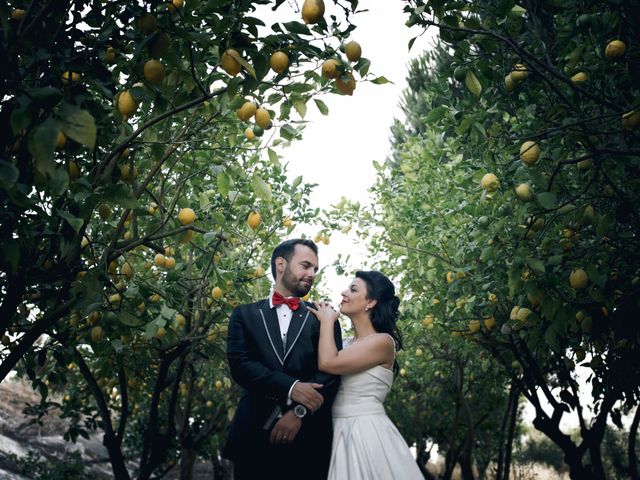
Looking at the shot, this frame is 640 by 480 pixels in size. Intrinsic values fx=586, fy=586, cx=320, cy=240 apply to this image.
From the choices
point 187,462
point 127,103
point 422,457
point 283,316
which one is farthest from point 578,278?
point 422,457

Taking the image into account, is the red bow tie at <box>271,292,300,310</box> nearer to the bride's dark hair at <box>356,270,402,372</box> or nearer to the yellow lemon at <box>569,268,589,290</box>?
the bride's dark hair at <box>356,270,402,372</box>

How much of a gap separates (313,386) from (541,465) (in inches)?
810

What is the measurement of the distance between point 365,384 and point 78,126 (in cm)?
247

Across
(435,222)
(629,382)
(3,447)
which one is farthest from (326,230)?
(3,447)

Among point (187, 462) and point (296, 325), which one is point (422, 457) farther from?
point (296, 325)

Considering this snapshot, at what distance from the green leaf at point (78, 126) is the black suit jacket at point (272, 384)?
1875 mm

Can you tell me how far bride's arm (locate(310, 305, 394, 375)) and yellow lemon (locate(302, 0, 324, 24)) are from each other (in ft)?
5.12

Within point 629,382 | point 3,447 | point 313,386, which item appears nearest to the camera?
point 313,386

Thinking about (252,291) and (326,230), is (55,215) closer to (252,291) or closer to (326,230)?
(252,291)

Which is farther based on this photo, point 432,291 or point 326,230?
point 326,230

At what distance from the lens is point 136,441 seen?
15.0 m

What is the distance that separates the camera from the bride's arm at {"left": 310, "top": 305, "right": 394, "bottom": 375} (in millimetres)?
3096

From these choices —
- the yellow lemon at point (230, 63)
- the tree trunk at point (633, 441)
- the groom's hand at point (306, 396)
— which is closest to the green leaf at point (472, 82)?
the yellow lemon at point (230, 63)

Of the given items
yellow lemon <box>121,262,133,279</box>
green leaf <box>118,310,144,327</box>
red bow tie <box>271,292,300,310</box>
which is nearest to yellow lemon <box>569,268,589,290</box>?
red bow tie <box>271,292,300,310</box>
